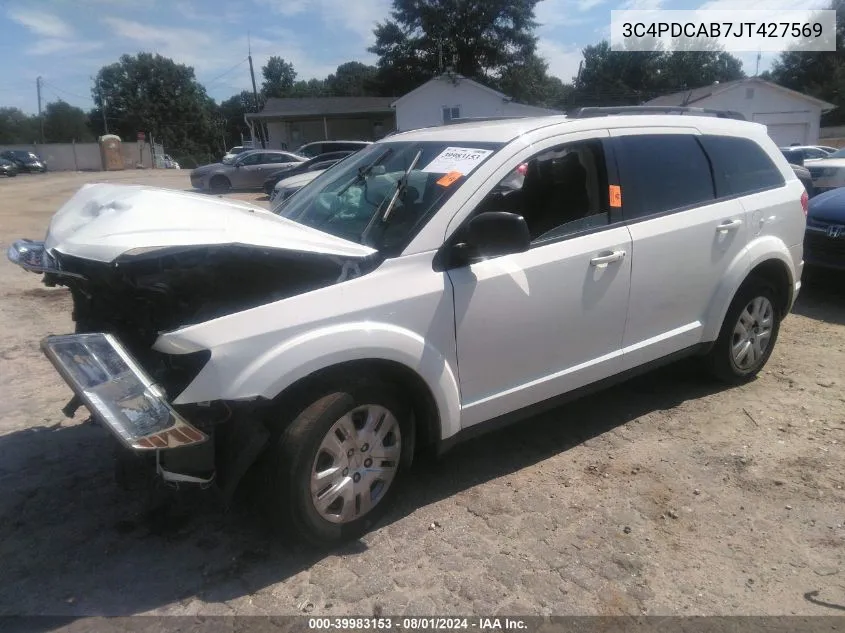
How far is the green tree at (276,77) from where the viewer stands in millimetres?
96375

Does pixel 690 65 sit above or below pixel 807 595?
above

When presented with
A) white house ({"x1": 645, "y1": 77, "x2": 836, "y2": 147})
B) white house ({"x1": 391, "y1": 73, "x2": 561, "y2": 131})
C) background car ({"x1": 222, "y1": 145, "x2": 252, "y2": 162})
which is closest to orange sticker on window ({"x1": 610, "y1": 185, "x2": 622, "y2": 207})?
background car ({"x1": 222, "y1": 145, "x2": 252, "y2": 162})

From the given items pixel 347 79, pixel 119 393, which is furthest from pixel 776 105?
pixel 347 79

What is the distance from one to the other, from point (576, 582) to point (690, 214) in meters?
2.38

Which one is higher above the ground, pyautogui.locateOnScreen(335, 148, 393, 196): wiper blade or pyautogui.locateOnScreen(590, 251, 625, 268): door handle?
pyautogui.locateOnScreen(335, 148, 393, 196): wiper blade

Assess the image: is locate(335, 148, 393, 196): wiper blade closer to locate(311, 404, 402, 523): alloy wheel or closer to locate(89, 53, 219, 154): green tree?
locate(311, 404, 402, 523): alloy wheel

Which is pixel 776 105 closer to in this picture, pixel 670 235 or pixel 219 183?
pixel 219 183

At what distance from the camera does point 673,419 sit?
13.9ft

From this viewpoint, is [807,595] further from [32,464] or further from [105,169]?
[105,169]

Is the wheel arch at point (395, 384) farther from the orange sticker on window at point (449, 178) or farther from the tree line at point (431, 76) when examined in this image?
the tree line at point (431, 76)

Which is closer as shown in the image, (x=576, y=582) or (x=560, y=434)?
(x=576, y=582)

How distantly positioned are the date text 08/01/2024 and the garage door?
40.9 meters

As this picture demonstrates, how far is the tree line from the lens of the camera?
4925 cm

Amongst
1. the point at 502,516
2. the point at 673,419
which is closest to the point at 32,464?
the point at 502,516
